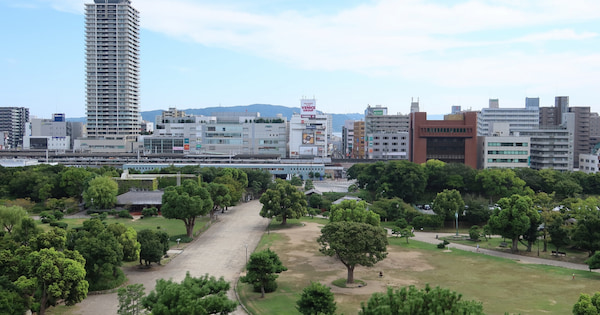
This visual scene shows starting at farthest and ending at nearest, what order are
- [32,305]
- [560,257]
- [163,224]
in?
1. [163,224]
2. [560,257]
3. [32,305]

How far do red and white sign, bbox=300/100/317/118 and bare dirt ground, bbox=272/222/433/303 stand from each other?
85892 mm

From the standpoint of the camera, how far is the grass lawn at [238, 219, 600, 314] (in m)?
30.4

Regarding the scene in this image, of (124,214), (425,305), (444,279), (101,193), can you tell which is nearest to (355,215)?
(444,279)

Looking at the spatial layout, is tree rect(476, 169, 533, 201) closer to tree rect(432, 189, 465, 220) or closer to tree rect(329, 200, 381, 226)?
tree rect(432, 189, 465, 220)

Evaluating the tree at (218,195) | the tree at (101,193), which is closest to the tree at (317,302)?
the tree at (218,195)

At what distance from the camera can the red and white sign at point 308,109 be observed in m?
133

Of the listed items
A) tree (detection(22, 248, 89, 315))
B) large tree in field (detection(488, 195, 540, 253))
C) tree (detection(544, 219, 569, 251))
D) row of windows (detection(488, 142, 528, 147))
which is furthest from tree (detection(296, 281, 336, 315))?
row of windows (detection(488, 142, 528, 147))

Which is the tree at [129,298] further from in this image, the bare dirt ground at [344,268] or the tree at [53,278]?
the bare dirt ground at [344,268]

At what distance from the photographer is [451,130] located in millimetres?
94562

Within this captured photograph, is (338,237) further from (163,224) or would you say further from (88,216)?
(88,216)

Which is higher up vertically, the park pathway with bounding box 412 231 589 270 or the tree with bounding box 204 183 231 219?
the tree with bounding box 204 183 231 219

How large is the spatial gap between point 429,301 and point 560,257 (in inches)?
1139

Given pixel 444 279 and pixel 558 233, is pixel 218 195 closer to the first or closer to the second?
pixel 444 279

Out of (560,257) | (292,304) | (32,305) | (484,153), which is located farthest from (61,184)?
(484,153)
